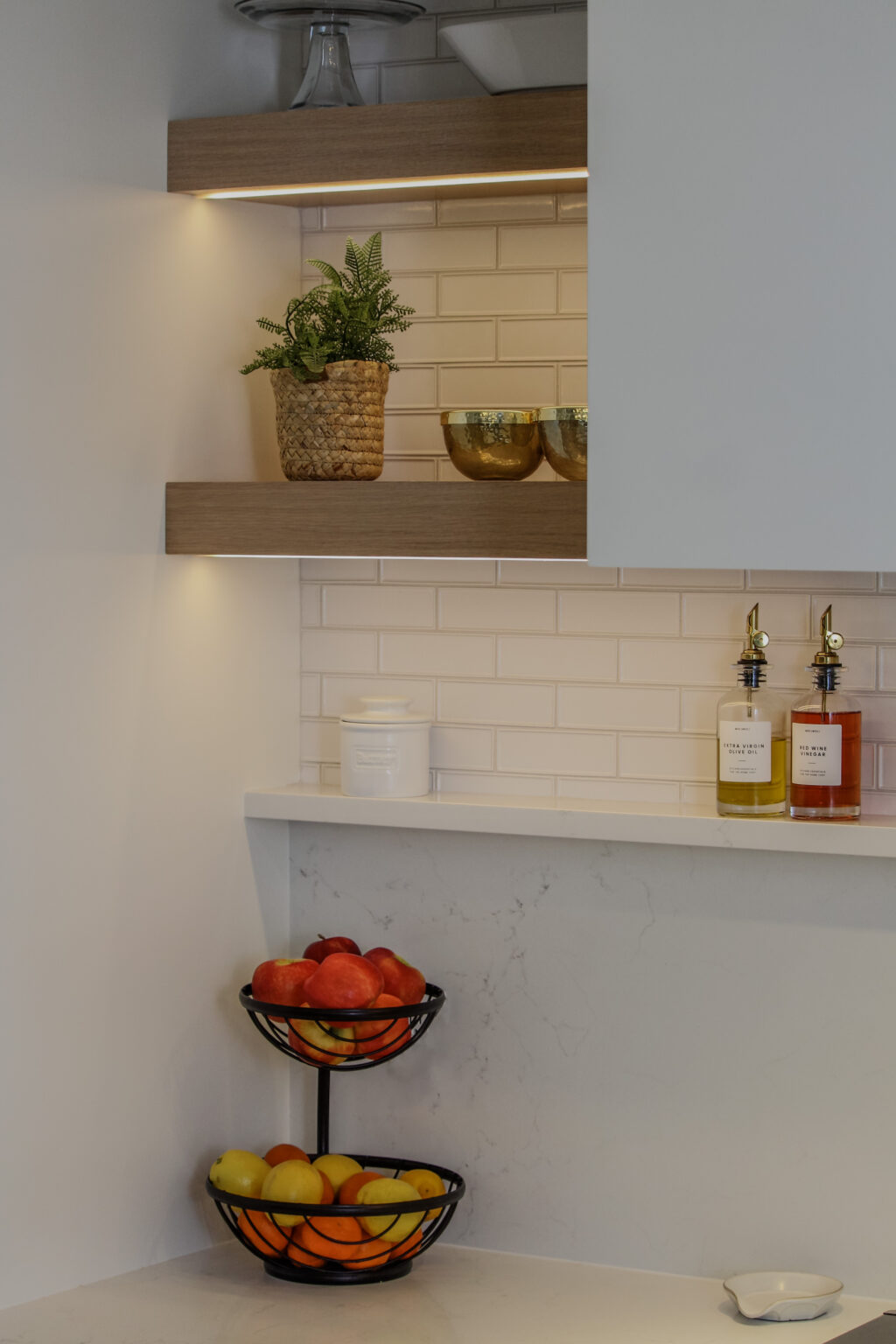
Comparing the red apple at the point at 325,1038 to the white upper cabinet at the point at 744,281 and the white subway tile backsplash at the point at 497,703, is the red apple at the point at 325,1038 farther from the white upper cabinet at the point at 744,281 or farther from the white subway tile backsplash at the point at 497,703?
the white upper cabinet at the point at 744,281

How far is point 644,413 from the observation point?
5.17 feet

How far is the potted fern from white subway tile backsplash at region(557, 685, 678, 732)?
39 centimetres

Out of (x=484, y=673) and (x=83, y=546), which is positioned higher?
(x=83, y=546)

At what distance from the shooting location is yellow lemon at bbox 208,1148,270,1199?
5.97 feet

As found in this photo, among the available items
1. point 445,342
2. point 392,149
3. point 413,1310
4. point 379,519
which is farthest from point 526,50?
point 413,1310

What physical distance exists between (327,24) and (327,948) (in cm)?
115

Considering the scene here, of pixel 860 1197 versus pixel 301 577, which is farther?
pixel 301 577

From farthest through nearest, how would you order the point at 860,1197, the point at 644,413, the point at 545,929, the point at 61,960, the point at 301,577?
the point at 301,577
the point at 545,929
the point at 860,1197
the point at 61,960
the point at 644,413

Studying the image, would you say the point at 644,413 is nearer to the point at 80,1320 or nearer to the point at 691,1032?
the point at 691,1032

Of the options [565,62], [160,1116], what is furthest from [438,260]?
[160,1116]

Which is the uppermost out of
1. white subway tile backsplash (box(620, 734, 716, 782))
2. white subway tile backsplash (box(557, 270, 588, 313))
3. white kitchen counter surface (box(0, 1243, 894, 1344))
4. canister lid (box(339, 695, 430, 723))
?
white subway tile backsplash (box(557, 270, 588, 313))

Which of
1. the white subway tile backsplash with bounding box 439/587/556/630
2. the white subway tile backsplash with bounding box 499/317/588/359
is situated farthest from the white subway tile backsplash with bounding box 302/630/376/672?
the white subway tile backsplash with bounding box 499/317/588/359

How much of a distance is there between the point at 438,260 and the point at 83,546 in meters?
0.64

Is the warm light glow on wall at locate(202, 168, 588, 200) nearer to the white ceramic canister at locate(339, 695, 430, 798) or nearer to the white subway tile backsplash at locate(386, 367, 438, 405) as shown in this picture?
the white subway tile backsplash at locate(386, 367, 438, 405)
